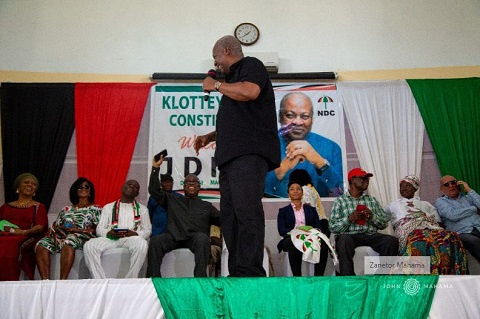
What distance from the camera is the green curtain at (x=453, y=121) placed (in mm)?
6480

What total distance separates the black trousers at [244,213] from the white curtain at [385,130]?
3.52m

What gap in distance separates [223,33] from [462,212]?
11.2 feet

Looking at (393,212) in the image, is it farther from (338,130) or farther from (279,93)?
(279,93)

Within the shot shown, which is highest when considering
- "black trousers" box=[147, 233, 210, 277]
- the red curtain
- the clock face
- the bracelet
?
the clock face

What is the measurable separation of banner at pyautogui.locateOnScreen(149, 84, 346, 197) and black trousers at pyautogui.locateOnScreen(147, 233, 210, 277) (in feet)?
4.46

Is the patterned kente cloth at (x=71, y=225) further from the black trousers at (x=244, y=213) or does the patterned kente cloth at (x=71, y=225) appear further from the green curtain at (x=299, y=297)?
the green curtain at (x=299, y=297)

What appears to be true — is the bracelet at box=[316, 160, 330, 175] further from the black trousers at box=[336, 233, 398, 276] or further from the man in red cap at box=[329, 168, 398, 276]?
the black trousers at box=[336, 233, 398, 276]

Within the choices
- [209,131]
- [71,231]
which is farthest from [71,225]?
[209,131]

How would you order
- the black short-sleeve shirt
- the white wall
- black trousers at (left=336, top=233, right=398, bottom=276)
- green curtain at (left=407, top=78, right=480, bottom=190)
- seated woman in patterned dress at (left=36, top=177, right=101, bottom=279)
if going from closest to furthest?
the black short-sleeve shirt
black trousers at (left=336, top=233, right=398, bottom=276)
seated woman in patterned dress at (left=36, top=177, right=101, bottom=279)
green curtain at (left=407, top=78, right=480, bottom=190)
the white wall

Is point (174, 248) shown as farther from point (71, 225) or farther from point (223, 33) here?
point (223, 33)

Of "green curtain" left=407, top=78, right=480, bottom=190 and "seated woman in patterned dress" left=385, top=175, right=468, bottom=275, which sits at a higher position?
"green curtain" left=407, top=78, right=480, bottom=190

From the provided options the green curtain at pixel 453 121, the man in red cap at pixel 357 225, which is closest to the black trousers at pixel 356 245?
the man in red cap at pixel 357 225

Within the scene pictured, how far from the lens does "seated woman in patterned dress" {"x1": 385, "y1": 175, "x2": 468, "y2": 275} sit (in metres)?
4.67

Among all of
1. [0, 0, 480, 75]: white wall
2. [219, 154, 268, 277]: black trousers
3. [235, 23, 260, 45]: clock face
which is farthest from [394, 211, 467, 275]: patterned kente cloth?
[235, 23, 260, 45]: clock face
